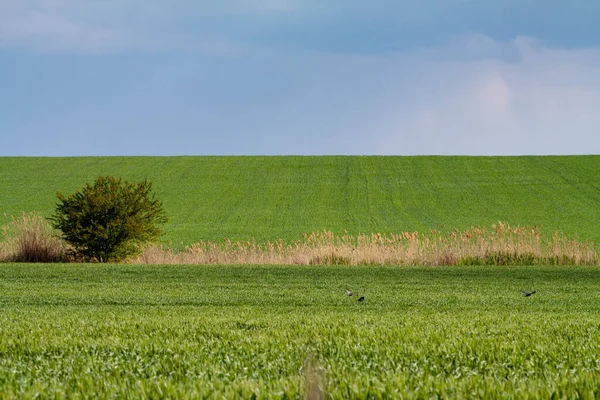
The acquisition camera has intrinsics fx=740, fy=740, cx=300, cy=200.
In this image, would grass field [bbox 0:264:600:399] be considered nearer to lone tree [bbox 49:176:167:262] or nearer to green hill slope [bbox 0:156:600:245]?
lone tree [bbox 49:176:167:262]

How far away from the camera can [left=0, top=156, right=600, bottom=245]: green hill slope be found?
36.7m

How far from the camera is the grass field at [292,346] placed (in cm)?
369

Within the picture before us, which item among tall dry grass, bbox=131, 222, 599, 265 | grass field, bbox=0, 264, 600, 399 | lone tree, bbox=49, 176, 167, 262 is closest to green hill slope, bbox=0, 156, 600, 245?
lone tree, bbox=49, 176, 167, 262

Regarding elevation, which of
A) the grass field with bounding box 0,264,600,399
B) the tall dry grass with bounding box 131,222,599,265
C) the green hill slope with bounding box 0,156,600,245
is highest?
the green hill slope with bounding box 0,156,600,245

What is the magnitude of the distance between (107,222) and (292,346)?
16.9 m

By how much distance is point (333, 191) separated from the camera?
1823 inches

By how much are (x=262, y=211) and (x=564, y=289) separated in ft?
92.1

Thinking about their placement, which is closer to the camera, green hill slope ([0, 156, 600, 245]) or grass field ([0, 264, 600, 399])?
grass field ([0, 264, 600, 399])

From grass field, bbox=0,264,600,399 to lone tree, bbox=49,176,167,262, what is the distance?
909cm

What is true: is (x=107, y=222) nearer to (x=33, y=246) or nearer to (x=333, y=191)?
(x=33, y=246)

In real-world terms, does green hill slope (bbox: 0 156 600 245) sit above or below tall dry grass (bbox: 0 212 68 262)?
above

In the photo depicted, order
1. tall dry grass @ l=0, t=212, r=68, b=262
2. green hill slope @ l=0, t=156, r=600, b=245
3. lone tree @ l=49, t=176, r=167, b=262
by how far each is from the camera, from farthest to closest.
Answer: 1. green hill slope @ l=0, t=156, r=600, b=245
2. tall dry grass @ l=0, t=212, r=68, b=262
3. lone tree @ l=49, t=176, r=167, b=262

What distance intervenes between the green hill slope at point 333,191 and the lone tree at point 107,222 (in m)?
10.1

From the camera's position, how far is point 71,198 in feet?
71.2
